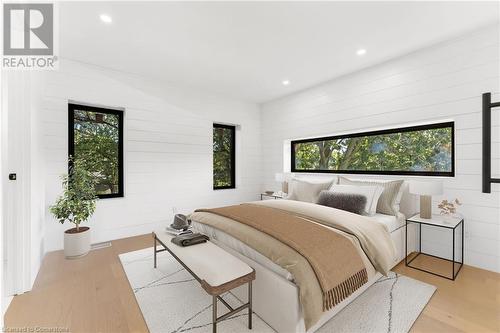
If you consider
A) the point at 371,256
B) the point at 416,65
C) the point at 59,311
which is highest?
the point at 416,65

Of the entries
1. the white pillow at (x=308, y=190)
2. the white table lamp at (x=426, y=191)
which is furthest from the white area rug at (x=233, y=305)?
the white pillow at (x=308, y=190)

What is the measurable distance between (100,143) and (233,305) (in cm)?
325

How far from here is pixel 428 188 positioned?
2.67m

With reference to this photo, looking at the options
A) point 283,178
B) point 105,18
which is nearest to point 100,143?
point 105,18

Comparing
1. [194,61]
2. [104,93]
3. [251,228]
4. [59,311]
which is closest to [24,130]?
[104,93]

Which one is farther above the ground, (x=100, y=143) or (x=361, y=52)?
(x=361, y=52)

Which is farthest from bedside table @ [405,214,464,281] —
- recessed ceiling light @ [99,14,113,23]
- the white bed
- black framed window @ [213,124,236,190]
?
recessed ceiling light @ [99,14,113,23]

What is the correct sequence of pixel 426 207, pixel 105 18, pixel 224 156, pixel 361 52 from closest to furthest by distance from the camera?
pixel 105 18, pixel 426 207, pixel 361 52, pixel 224 156

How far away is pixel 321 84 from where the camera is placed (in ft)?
13.8

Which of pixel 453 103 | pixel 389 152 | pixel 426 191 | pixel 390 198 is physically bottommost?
pixel 390 198

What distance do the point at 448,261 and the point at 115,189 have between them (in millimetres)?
4857

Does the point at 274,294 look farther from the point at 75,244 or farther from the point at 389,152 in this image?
the point at 389,152

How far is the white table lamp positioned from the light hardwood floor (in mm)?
651

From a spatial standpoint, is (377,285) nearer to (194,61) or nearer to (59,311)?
(59,311)
